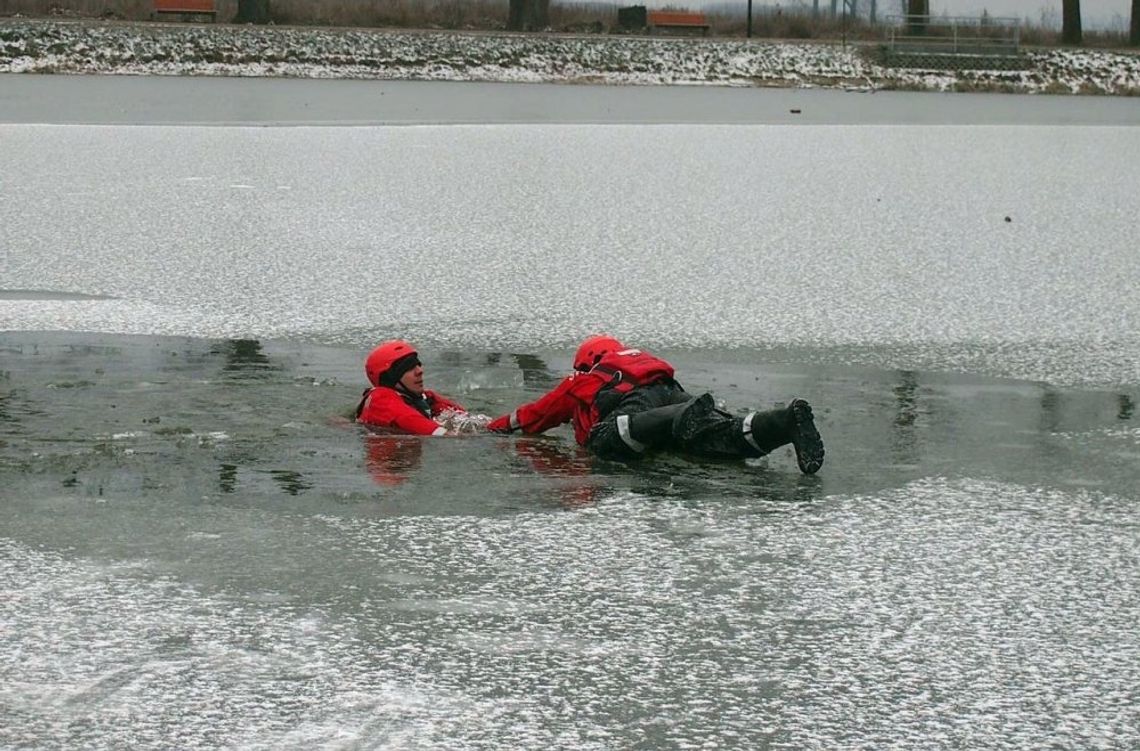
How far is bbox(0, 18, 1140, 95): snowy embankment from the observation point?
108 feet

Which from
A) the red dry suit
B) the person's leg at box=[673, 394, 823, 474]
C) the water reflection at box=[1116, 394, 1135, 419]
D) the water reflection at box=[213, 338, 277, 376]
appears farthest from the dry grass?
the person's leg at box=[673, 394, 823, 474]

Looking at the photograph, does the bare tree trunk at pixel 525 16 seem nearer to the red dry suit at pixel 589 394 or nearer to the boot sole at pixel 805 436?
the red dry suit at pixel 589 394

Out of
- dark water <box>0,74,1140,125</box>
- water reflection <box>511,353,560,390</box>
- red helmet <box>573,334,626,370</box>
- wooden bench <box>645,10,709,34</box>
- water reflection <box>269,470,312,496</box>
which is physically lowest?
water reflection <box>511,353,560,390</box>

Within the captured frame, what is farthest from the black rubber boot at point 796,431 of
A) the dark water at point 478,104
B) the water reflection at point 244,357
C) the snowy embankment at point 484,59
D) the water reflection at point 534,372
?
Answer: the snowy embankment at point 484,59

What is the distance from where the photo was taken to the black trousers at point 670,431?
5.53m

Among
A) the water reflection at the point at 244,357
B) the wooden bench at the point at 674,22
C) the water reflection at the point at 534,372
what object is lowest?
the water reflection at the point at 534,372

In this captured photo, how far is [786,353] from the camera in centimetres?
770

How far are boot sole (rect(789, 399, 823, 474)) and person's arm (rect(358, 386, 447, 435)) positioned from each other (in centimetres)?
139

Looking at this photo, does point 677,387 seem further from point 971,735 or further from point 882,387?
point 971,735

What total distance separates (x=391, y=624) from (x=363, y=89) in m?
26.3

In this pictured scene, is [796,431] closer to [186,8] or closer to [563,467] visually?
[563,467]

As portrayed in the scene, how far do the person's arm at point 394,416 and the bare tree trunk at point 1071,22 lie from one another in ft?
137

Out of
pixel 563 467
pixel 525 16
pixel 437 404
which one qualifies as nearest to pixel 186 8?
pixel 525 16

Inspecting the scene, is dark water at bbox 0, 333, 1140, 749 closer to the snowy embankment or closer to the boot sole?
the boot sole
